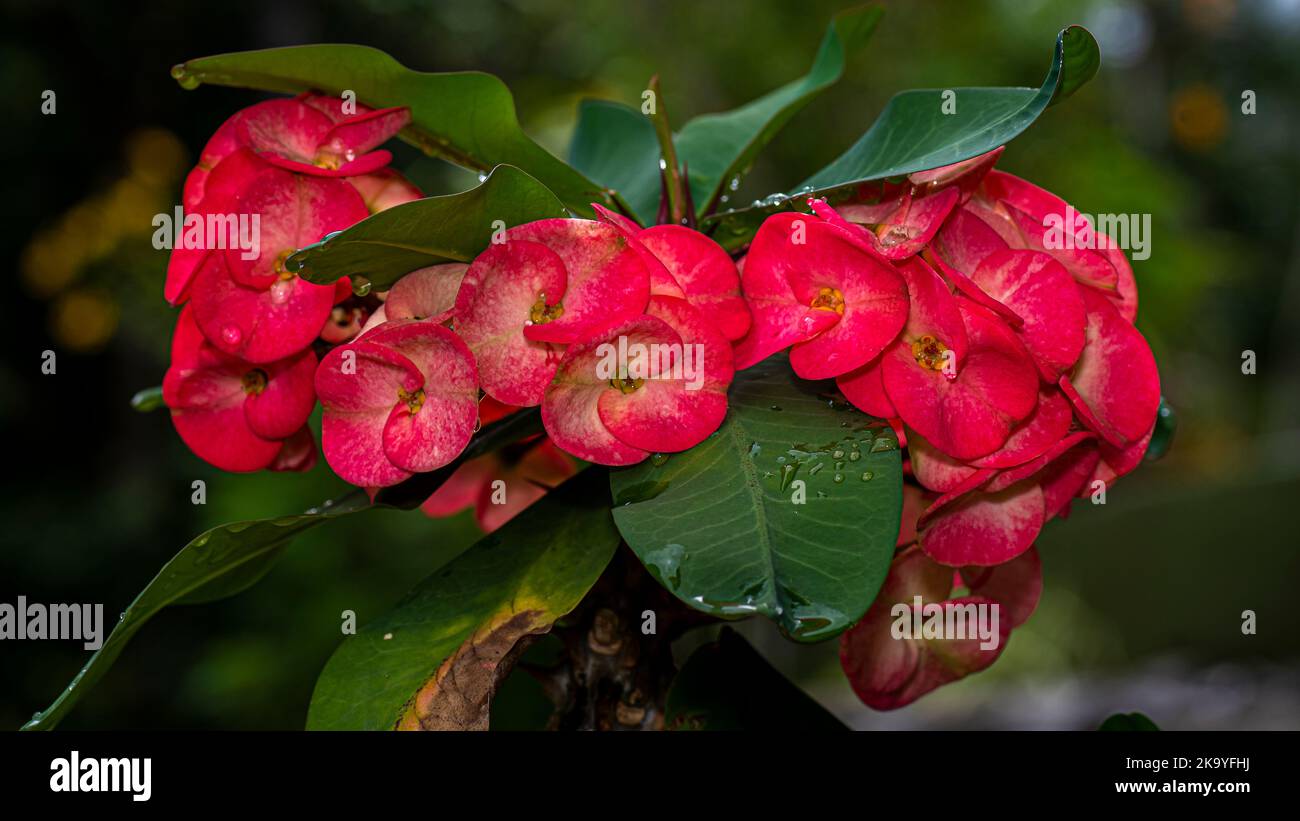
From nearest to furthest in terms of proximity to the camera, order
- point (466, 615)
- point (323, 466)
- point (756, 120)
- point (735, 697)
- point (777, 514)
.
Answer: point (777, 514) < point (466, 615) < point (735, 697) < point (756, 120) < point (323, 466)

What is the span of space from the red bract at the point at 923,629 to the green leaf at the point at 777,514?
0.15 meters

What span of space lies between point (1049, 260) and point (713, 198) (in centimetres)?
27

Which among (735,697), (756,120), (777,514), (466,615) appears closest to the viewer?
(777,514)

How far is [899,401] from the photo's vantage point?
59 cm

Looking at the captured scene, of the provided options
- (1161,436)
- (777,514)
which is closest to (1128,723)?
(1161,436)

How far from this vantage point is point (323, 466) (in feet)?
9.49

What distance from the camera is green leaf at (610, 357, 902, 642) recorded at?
1.67 feet

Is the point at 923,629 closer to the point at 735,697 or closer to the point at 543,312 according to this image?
the point at 735,697

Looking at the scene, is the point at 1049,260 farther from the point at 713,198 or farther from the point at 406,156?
the point at 406,156

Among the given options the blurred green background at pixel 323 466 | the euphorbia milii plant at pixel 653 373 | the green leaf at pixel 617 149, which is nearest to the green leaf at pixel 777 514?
the euphorbia milii plant at pixel 653 373

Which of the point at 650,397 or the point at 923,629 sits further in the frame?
the point at 923,629

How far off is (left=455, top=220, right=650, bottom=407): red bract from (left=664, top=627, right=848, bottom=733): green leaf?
0.28 m

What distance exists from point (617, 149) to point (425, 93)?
0.95 ft
